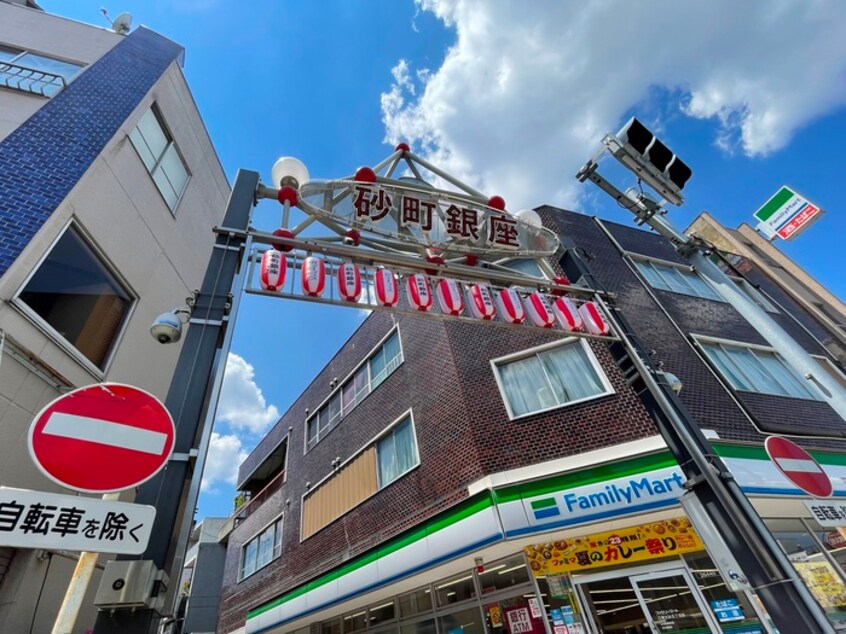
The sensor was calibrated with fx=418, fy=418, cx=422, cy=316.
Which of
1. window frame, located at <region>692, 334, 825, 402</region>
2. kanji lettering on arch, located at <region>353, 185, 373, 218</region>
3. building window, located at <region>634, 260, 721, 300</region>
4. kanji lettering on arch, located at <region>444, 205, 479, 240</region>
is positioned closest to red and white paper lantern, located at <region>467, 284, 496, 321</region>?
kanji lettering on arch, located at <region>444, 205, 479, 240</region>

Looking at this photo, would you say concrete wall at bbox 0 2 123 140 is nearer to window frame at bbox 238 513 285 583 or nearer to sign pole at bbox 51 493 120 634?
sign pole at bbox 51 493 120 634

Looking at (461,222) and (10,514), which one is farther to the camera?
(461,222)

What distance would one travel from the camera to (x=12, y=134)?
5.33 metres

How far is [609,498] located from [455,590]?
4.54 metres

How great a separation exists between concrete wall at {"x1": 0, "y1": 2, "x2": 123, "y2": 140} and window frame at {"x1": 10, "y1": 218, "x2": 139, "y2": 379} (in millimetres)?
4188

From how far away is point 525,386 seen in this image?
10.2 m

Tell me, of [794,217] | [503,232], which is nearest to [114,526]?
[503,232]

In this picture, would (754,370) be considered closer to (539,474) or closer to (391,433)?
(539,474)

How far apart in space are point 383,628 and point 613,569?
6.85m

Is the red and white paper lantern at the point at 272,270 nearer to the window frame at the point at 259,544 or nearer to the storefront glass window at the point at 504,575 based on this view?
the storefront glass window at the point at 504,575

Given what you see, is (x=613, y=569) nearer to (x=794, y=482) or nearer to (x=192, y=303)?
(x=794, y=482)

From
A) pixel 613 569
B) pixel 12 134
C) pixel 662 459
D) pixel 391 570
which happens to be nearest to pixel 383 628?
pixel 391 570

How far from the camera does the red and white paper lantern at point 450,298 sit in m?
5.67

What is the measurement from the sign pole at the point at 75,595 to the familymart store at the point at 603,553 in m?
6.90
